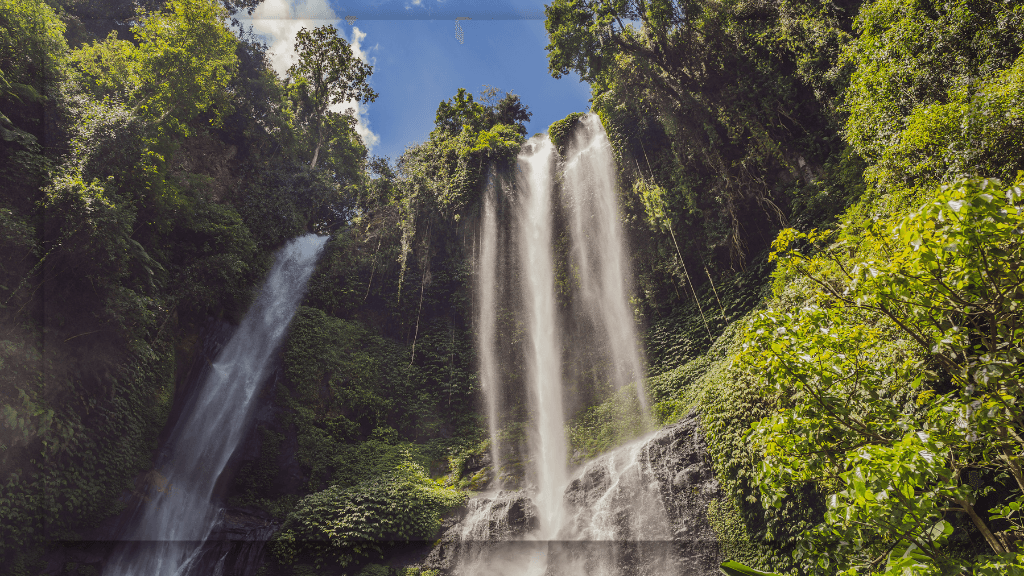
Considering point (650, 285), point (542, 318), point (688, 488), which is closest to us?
point (688, 488)

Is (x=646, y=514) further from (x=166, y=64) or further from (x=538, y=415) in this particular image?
(x=166, y=64)

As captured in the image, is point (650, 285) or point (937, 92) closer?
point (937, 92)

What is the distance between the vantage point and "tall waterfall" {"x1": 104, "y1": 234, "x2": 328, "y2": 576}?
10859mm

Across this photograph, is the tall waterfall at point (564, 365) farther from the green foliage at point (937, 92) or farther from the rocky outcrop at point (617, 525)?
the green foliage at point (937, 92)

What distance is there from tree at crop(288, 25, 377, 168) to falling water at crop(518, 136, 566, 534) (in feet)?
38.2

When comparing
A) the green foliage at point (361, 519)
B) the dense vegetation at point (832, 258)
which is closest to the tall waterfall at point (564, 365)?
the green foliage at point (361, 519)

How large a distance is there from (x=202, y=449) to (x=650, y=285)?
14.9 meters

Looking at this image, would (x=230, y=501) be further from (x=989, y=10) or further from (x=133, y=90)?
(x=989, y=10)

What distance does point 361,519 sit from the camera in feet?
34.7

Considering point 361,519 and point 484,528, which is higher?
point 361,519

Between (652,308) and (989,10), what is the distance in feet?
31.8

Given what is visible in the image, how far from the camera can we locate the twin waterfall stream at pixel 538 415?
Result: 9164 mm

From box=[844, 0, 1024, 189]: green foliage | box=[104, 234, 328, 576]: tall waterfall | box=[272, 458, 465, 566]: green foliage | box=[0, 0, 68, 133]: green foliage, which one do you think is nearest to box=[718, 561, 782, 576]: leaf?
box=[844, 0, 1024, 189]: green foliage

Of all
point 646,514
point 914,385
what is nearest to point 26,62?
point 914,385
